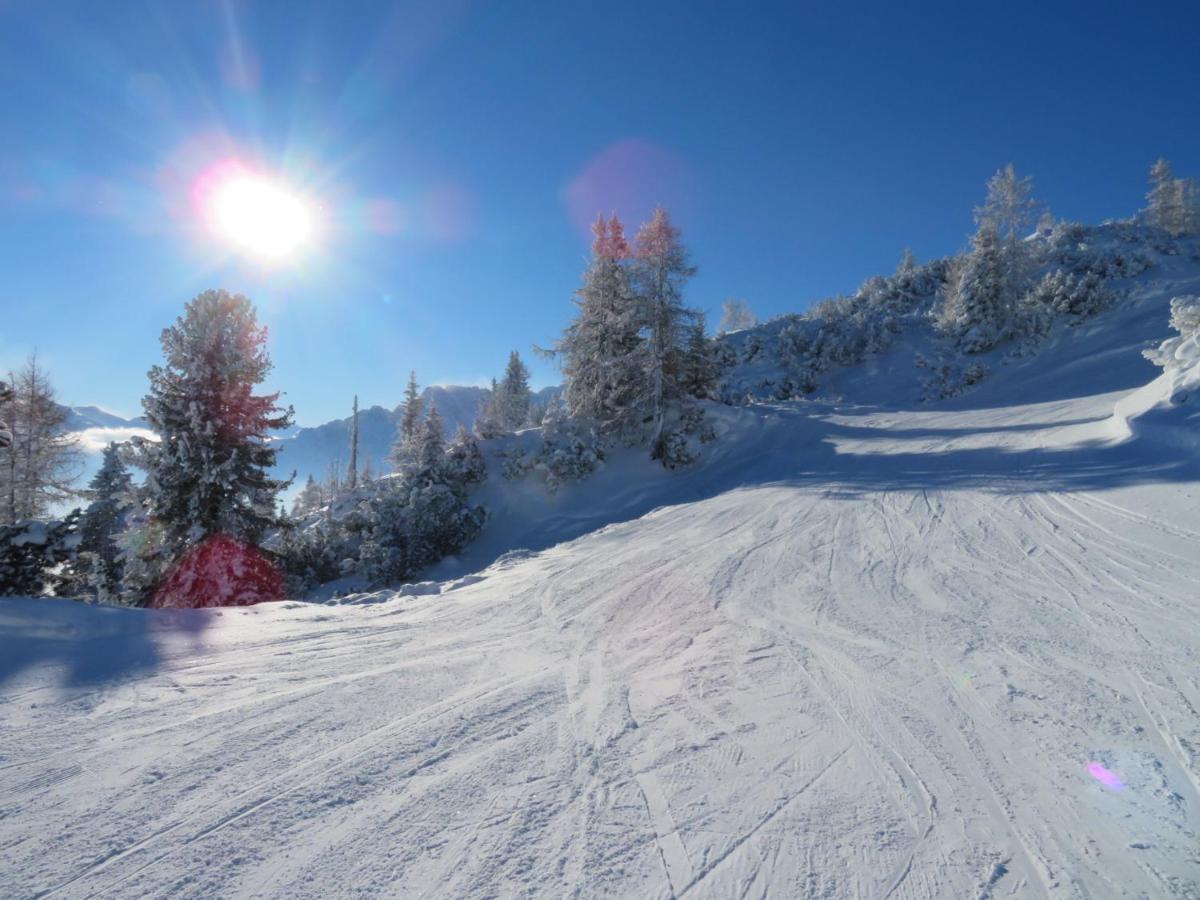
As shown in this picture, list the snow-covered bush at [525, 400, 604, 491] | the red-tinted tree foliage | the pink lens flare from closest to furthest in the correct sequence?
the pink lens flare < the red-tinted tree foliage < the snow-covered bush at [525, 400, 604, 491]

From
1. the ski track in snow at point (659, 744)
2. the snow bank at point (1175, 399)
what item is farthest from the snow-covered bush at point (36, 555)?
the snow bank at point (1175, 399)

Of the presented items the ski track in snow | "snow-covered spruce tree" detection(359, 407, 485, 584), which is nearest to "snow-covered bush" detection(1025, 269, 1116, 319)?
the ski track in snow

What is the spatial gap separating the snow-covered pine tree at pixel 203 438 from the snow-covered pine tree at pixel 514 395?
94.6ft

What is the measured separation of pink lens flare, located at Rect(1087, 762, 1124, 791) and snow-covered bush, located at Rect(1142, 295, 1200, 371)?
39.1 ft

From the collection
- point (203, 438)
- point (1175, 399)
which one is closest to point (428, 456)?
point (203, 438)

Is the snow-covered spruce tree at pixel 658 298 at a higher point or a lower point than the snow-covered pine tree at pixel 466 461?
higher

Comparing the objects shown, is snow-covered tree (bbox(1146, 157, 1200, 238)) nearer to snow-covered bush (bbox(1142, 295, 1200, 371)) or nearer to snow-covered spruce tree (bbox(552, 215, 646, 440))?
snow-covered bush (bbox(1142, 295, 1200, 371))

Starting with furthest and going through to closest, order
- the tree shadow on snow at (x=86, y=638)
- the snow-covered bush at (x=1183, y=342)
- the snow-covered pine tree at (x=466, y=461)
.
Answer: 1. the snow-covered pine tree at (x=466, y=461)
2. the snow-covered bush at (x=1183, y=342)
3. the tree shadow on snow at (x=86, y=638)

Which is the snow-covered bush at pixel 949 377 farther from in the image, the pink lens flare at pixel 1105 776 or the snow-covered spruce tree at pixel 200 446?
the snow-covered spruce tree at pixel 200 446

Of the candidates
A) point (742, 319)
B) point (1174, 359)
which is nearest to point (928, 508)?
point (1174, 359)

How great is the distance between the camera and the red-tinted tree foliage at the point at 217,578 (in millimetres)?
11961

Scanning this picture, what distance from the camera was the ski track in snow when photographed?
2.39 meters

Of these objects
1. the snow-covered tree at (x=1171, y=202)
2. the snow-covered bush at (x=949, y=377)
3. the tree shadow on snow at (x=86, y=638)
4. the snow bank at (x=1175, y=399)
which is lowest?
the tree shadow on snow at (x=86, y=638)

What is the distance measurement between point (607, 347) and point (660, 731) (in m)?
18.0
